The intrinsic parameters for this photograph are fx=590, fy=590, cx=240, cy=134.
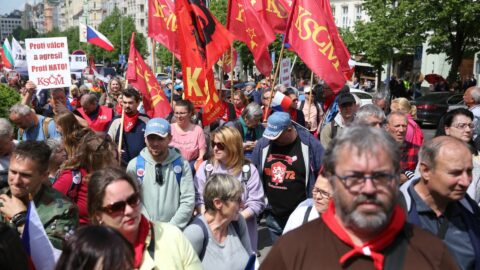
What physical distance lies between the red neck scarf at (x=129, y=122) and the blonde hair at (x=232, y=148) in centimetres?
213

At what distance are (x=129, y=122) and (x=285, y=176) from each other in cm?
247

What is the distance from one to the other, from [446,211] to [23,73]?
21.1 meters

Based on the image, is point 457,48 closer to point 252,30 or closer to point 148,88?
point 252,30

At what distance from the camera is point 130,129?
702 cm

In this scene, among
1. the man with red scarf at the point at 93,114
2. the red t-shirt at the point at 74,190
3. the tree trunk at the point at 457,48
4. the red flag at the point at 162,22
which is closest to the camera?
the red t-shirt at the point at 74,190

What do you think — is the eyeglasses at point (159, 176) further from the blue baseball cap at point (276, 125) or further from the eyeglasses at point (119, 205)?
the eyeglasses at point (119, 205)

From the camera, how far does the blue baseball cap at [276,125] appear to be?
5227mm

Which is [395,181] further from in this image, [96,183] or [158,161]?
[158,161]

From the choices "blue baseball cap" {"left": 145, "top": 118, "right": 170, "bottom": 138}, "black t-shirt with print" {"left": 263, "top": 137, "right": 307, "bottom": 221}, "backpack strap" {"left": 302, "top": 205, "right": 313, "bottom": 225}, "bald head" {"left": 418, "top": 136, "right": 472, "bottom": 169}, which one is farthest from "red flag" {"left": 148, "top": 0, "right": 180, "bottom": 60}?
"bald head" {"left": 418, "top": 136, "right": 472, "bottom": 169}

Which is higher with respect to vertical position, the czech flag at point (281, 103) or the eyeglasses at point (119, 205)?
the eyeglasses at point (119, 205)

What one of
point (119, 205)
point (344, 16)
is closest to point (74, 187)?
point (119, 205)

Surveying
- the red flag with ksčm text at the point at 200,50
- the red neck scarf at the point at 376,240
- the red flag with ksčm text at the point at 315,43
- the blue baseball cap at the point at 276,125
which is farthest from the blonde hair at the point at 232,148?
the red neck scarf at the point at 376,240

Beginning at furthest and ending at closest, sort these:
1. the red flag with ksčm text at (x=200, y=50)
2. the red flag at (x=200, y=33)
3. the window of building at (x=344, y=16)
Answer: the window of building at (x=344, y=16) < the red flag at (x=200, y=33) < the red flag with ksčm text at (x=200, y=50)

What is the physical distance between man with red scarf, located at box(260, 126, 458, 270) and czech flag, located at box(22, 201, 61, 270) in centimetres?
130
